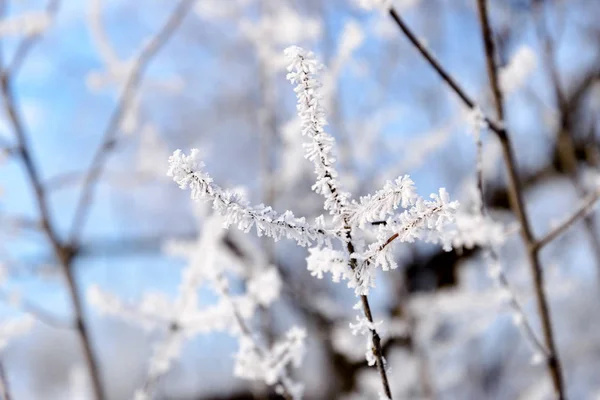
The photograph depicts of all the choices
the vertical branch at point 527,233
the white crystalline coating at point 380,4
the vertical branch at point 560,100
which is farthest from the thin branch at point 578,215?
the vertical branch at point 560,100

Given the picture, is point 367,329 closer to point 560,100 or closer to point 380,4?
point 380,4

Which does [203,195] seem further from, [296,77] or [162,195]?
[162,195]

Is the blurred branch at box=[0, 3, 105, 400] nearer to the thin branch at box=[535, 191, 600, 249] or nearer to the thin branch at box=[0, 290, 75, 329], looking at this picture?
the thin branch at box=[0, 290, 75, 329]

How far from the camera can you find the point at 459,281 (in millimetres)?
2986

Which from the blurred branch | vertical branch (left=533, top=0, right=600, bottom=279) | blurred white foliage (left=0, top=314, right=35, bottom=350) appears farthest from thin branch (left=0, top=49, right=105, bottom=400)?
vertical branch (left=533, top=0, right=600, bottom=279)

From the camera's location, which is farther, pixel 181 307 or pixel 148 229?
pixel 148 229

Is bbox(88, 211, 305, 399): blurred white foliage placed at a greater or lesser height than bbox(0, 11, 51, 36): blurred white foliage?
lesser

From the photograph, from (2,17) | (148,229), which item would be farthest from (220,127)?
(2,17)

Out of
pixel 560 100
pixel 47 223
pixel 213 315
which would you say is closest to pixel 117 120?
pixel 47 223

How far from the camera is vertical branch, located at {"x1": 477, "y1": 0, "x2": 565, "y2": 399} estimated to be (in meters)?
0.69

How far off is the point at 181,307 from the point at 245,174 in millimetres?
3117

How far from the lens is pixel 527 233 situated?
2.38 ft

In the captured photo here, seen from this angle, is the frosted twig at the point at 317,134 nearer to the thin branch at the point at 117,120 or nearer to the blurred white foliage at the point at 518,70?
the blurred white foliage at the point at 518,70

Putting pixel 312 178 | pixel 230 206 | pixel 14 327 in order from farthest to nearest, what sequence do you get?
pixel 312 178 → pixel 14 327 → pixel 230 206
